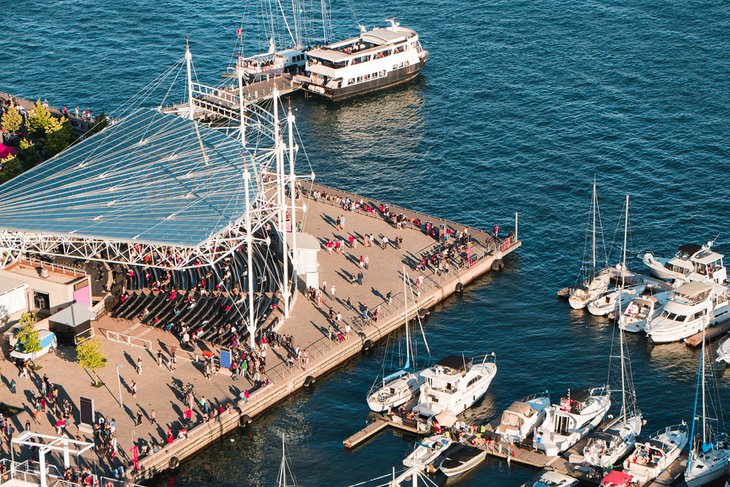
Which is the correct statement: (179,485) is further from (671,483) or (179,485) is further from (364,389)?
(671,483)

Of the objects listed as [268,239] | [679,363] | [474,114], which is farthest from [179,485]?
[474,114]

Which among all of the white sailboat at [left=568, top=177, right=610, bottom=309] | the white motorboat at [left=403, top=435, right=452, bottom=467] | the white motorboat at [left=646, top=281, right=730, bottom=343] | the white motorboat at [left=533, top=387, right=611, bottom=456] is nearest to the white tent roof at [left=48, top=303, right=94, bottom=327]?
the white motorboat at [left=403, top=435, right=452, bottom=467]

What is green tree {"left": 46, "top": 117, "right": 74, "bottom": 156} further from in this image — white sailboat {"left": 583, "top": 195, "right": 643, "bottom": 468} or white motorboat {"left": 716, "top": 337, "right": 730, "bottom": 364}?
white motorboat {"left": 716, "top": 337, "right": 730, "bottom": 364}

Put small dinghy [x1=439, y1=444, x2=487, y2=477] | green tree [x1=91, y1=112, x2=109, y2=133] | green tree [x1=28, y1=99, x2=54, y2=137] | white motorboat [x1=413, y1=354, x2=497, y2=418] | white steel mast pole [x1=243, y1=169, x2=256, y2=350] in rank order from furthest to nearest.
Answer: green tree [x1=28, y1=99, x2=54, y2=137]
green tree [x1=91, y1=112, x2=109, y2=133]
white steel mast pole [x1=243, y1=169, x2=256, y2=350]
white motorboat [x1=413, y1=354, x2=497, y2=418]
small dinghy [x1=439, y1=444, x2=487, y2=477]

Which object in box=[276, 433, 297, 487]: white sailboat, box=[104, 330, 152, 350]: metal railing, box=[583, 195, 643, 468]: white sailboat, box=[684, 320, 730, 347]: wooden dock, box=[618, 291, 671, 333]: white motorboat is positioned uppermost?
box=[104, 330, 152, 350]: metal railing

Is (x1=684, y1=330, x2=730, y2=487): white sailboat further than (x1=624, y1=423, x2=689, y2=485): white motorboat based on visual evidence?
No

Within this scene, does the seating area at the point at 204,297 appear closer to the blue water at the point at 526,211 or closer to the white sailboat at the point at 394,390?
the blue water at the point at 526,211
